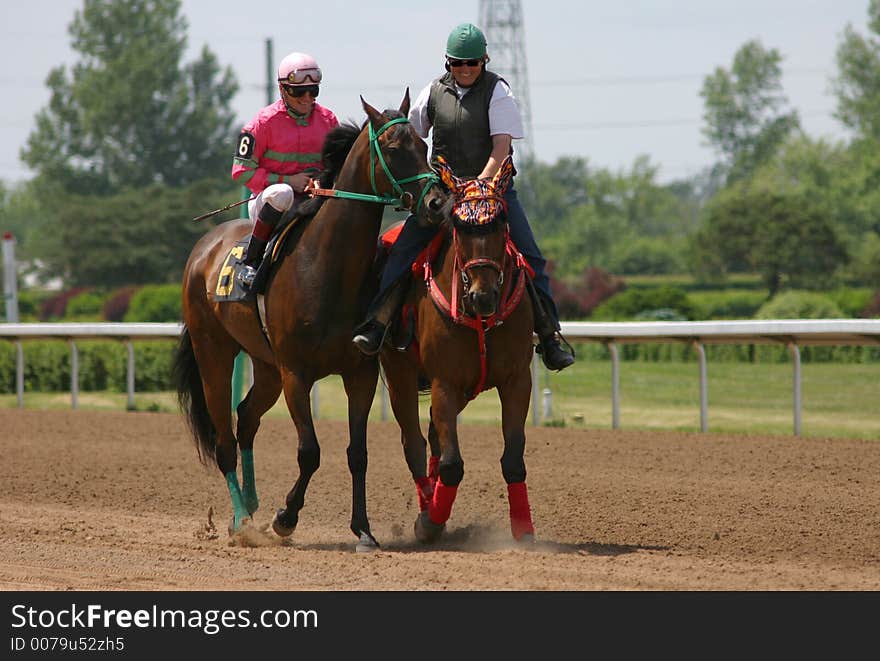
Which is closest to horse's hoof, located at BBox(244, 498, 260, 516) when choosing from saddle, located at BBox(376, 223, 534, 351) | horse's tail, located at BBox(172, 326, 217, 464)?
horse's tail, located at BBox(172, 326, 217, 464)

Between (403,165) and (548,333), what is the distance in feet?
3.85

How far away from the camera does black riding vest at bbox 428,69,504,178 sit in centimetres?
685

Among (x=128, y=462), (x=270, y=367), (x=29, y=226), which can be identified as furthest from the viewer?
(x=29, y=226)

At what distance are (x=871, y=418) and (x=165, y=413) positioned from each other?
25.3ft

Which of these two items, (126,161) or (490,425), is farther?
(126,161)

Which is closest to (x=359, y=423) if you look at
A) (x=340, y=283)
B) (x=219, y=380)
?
(x=340, y=283)

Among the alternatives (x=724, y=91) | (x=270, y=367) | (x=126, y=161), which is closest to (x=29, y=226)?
(x=126, y=161)

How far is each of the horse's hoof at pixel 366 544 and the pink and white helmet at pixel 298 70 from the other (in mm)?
2533

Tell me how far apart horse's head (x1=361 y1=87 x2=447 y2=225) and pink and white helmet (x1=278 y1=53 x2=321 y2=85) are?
33.3 inches

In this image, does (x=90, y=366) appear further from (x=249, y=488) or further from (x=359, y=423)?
(x=359, y=423)

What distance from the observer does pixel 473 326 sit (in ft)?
21.5

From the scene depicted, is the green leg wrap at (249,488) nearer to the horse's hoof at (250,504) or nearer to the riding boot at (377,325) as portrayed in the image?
the horse's hoof at (250,504)

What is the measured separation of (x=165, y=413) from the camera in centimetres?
1541
